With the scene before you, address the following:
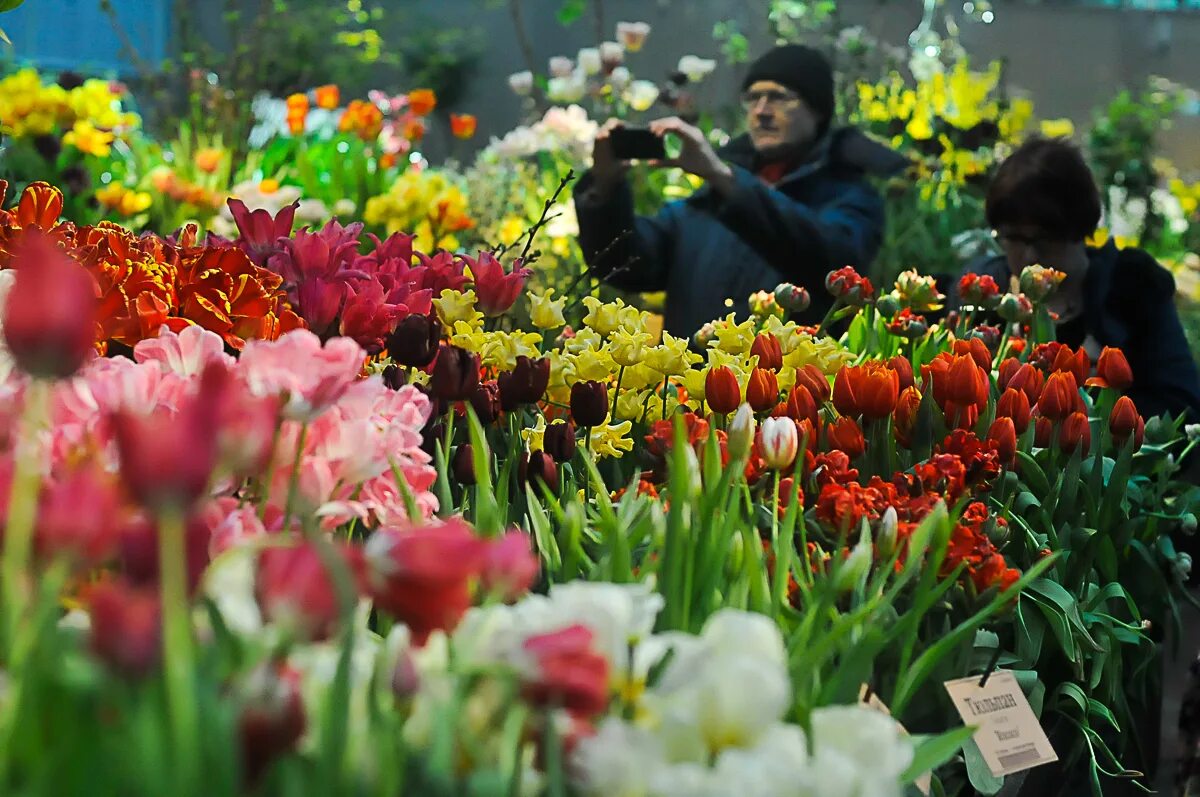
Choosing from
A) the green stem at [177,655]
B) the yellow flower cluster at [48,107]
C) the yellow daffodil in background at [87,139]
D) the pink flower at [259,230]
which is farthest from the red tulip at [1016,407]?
the yellow daffodil in background at [87,139]

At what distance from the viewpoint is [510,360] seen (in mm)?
1274

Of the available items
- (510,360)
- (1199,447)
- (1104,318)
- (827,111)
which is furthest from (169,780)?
(827,111)

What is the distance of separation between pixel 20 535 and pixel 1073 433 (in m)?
1.24

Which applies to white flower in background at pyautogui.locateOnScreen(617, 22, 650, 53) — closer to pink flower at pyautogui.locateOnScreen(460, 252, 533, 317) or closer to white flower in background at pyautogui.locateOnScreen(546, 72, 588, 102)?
white flower in background at pyautogui.locateOnScreen(546, 72, 588, 102)

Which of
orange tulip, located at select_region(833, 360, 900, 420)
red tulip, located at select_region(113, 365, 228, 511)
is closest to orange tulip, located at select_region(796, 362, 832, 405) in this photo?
orange tulip, located at select_region(833, 360, 900, 420)

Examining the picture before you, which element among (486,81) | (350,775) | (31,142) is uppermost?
(350,775)

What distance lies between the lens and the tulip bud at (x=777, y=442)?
1016mm

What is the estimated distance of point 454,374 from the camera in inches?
43.6

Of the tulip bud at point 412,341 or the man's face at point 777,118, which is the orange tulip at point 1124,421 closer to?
the tulip bud at point 412,341

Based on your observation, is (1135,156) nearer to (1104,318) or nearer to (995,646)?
(1104,318)

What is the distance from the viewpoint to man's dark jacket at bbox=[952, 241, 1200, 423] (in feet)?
8.50

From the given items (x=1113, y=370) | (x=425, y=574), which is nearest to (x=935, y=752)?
(x=425, y=574)

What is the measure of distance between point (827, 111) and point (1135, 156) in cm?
269

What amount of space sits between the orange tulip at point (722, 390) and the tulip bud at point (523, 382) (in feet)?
0.58
